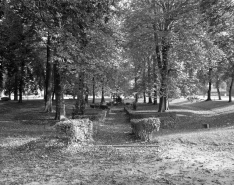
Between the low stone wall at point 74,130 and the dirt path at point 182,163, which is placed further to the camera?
the low stone wall at point 74,130

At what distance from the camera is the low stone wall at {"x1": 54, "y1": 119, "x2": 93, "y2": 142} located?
8.43 m

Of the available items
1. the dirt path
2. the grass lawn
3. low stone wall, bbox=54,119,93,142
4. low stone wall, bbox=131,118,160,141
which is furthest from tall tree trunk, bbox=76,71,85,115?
the dirt path

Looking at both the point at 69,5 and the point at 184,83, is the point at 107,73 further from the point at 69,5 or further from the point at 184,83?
the point at 69,5

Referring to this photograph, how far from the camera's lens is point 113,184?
533 centimetres

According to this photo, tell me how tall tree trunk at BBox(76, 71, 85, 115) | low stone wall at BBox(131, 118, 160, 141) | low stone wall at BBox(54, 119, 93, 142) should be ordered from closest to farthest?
low stone wall at BBox(54, 119, 93, 142)
low stone wall at BBox(131, 118, 160, 141)
tall tree trunk at BBox(76, 71, 85, 115)

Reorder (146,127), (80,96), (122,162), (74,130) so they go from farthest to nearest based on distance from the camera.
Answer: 1. (80,96)
2. (146,127)
3. (74,130)
4. (122,162)

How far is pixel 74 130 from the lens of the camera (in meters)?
8.65

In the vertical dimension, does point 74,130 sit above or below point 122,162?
above

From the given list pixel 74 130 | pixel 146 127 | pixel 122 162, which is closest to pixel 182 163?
pixel 122 162

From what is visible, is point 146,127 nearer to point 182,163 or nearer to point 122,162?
point 122,162

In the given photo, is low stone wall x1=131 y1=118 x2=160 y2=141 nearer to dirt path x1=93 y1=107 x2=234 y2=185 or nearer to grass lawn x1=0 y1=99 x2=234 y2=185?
grass lawn x1=0 y1=99 x2=234 y2=185

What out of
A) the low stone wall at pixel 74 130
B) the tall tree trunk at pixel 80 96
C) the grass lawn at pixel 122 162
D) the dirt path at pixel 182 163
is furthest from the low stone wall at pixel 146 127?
the tall tree trunk at pixel 80 96

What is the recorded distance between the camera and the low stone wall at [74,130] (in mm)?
8430

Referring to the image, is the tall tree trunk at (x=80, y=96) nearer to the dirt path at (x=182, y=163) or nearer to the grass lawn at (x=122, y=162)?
the grass lawn at (x=122, y=162)
